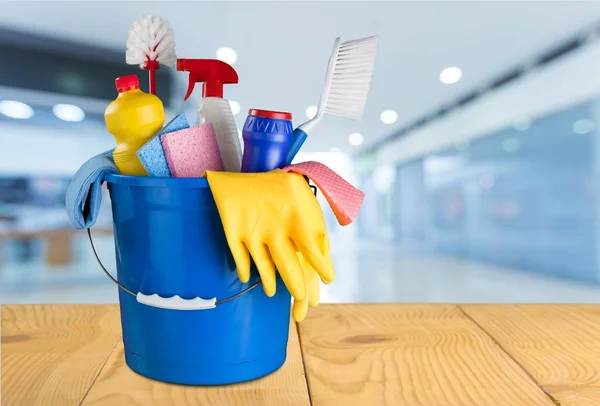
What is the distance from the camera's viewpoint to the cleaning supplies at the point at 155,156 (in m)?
0.59

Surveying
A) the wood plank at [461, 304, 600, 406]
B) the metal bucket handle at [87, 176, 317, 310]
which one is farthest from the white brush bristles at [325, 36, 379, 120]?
the wood plank at [461, 304, 600, 406]

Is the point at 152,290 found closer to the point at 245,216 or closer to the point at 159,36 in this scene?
the point at 245,216

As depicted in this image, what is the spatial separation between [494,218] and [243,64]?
70 cm

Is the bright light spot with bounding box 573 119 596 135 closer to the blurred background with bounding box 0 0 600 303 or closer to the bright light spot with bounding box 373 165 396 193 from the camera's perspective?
the blurred background with bounding box 0 0 600 303

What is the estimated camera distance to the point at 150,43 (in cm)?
66

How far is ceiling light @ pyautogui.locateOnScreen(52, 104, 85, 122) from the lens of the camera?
118 centimetres

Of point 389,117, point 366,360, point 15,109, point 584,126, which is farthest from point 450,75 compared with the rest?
point 15,109

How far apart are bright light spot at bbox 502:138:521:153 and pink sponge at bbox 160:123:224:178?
1.04 meters

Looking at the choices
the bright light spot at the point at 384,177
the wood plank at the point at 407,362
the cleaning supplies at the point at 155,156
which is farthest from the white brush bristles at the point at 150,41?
the bright light spot at the point at 384,177

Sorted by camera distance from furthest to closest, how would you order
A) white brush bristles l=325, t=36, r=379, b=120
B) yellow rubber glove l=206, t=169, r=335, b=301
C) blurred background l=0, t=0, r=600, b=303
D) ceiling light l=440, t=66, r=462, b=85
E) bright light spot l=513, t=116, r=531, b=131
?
bright light spot l=513, t=116, r=531, b=131 → ceiling light l=440, t=66, r=462, b=85 → blurred background l=0, t=0, r=600, b=303 → white brush bristles l=325, t=36, r=379, b=120 → yellow rubber glove l=206, t=169, r=335, b=301

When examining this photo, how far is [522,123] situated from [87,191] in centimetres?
115

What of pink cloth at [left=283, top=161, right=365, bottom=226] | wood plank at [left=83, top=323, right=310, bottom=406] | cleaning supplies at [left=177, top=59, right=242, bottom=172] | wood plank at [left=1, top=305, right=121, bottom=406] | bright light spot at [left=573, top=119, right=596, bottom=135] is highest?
bright light spot at [left=573, top=119, right=596, bottom=135]


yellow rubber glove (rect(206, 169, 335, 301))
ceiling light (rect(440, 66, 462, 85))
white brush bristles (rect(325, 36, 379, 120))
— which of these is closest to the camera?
yellow rubber glove (rect(206, 169, 335, 301))

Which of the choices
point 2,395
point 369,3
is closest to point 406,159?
point 369,3
